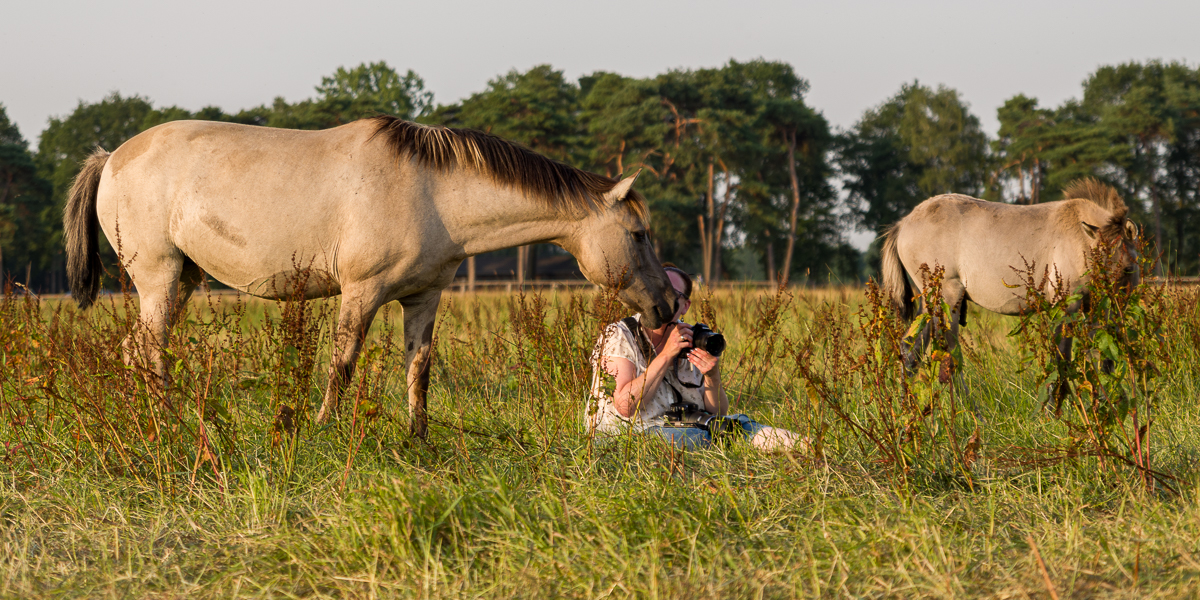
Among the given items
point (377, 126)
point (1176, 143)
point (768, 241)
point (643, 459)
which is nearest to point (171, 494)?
point (643, 459)

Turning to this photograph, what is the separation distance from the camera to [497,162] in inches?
161

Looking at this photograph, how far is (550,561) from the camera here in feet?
7.40

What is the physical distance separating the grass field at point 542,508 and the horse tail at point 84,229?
0.71 metres

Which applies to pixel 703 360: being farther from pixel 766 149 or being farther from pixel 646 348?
pixel 766 149

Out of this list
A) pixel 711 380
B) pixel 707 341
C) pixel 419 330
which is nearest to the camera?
pixel 707 341

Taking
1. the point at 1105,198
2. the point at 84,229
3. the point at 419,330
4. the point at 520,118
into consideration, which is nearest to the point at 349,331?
the point at 419,330

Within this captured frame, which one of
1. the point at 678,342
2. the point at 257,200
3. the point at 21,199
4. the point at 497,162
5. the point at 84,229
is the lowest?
the point at 678,342

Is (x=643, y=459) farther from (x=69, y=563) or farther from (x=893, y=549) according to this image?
(x=69, y=563)

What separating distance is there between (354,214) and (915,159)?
152 feet

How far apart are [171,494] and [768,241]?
40.8 metres

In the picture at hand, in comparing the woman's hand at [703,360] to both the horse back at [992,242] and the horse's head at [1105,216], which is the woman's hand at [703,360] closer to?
the horse's head at [1105,216]

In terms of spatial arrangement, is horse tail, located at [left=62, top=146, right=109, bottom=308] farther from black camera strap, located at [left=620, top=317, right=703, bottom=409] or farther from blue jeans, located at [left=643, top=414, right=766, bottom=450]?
blue jeans, located at [left=643, top=414, right=766, bottom=450]

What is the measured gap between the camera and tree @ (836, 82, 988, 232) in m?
44.0

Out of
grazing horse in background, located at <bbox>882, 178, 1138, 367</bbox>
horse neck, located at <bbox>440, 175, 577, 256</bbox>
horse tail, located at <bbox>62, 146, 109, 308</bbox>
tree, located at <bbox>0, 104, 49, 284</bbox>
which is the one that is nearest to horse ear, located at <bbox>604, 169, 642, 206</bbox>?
horse neck, located at <bbox>440, 175, 577, 256</bbox>
